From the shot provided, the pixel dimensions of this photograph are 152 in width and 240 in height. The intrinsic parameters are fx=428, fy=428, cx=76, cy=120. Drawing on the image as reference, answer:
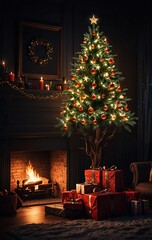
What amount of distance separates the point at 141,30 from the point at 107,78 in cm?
195

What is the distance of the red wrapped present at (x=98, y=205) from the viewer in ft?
19.4

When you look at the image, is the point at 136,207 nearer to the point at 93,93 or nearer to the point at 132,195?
the point at 132,195

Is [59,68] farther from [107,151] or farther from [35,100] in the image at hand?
[107,151]

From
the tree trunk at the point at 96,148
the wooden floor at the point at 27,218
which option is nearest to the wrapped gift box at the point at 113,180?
the tree trunk at the point at 96,148

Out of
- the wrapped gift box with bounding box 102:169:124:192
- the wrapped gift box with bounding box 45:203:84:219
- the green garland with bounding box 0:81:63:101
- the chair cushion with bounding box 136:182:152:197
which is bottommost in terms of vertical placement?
the wrapped gift box with bounding box 45:203:84:219

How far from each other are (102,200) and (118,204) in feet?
1.07

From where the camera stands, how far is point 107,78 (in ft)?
23.2

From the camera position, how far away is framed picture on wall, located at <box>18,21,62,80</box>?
7.20 metres

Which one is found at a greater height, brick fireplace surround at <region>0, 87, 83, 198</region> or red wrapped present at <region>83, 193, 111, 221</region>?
brick fireplace surround at <region>0, 87, 83, 198</region>

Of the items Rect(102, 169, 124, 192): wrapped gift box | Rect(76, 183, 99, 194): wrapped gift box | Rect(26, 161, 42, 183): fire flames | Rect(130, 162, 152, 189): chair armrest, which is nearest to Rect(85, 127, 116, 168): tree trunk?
Rect(130, 162, 152, 189): chair armrest

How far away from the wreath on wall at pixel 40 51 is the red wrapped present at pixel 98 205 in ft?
8.47

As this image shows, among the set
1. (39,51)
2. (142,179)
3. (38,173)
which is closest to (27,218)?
(38,173)

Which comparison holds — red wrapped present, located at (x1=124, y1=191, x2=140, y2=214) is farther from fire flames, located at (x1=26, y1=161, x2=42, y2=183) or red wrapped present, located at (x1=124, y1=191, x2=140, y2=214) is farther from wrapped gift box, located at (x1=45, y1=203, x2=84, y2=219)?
fire flames, located at (x1=26, y1=161, x2=42, y2=183)

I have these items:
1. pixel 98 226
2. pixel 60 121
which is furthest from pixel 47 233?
pixel 60 121
